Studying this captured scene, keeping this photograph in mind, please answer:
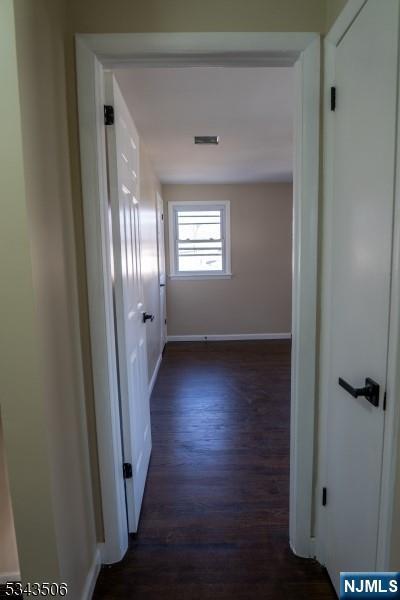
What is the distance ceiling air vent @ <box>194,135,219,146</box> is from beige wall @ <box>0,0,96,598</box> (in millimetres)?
1773

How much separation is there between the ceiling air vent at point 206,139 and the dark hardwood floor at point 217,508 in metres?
2.41

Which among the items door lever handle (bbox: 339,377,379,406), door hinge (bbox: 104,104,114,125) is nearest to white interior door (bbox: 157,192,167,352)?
door hinge (bbox: 104,104,114,125)

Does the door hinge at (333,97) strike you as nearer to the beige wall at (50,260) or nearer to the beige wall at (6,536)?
the beige wall at (50,260)

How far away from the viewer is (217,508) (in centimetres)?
180

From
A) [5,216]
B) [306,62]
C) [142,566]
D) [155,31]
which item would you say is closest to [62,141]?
[5,216]

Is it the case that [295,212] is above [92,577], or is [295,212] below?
above

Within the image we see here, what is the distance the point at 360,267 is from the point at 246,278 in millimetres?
4058

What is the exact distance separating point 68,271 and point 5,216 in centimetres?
35

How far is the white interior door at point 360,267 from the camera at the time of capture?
3.07ft

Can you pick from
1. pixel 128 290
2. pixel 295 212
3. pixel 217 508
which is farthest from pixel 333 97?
pixel 217 508

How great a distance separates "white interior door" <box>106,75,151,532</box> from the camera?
1.43m

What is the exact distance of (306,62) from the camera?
1268mm

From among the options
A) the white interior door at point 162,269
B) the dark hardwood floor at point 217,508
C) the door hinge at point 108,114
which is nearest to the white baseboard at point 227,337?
the white interior door at point 162,269

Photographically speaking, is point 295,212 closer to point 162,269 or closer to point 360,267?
point 360,267
